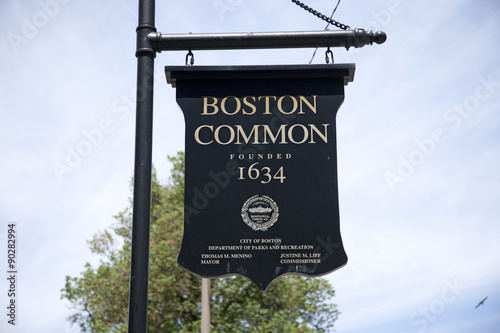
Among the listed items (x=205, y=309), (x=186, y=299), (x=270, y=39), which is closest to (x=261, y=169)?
(x=270, y=39)

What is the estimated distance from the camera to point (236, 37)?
4223 mm

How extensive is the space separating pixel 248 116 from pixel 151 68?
77 centimetres

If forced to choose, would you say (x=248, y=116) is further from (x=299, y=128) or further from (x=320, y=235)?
(x=320, y=235)

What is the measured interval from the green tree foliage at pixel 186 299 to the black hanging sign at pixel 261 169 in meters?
12.0

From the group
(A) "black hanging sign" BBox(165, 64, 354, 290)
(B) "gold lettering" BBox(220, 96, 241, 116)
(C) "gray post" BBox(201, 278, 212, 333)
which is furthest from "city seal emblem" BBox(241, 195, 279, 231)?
(C) "gray post" BBox(201, 278, 212, 333)

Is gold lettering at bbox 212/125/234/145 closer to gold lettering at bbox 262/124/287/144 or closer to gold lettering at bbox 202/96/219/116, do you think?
gold lettering at bbox 202/96/219/116

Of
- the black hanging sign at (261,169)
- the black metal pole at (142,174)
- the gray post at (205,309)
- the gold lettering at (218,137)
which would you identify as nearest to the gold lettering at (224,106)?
the black hanging sign at (261,169)

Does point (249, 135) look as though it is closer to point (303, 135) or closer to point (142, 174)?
point (303, 135)

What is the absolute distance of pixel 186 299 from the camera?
1688 centimetres

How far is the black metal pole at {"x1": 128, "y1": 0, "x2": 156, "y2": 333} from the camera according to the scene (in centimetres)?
365

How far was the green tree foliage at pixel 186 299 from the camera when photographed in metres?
16.1

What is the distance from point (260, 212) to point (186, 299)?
44.4ft

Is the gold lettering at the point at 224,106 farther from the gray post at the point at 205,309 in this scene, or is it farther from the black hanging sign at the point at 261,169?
the gray post at the point at 205,309

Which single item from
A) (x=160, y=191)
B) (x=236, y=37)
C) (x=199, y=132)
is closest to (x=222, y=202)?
(x=199, y=132)
